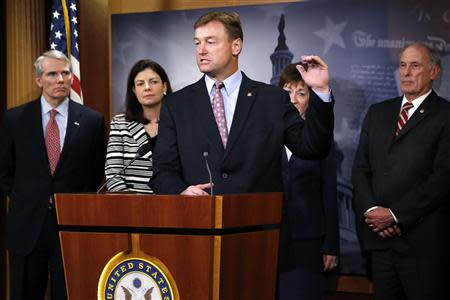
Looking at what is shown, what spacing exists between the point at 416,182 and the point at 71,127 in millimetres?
1965

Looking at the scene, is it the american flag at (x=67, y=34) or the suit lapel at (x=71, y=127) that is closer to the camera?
the suit lapel at (x=71, y=127)

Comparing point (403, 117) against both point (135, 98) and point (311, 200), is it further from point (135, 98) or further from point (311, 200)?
point (135, 98)

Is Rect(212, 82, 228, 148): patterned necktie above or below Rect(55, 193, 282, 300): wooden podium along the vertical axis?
above

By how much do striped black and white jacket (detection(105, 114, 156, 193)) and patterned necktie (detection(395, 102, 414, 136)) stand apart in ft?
4.58

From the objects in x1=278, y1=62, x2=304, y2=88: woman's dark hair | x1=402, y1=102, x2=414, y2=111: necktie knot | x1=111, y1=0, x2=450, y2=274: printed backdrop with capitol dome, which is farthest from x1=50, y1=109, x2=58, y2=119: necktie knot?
x1=402, y1=102, x2=414, y2=111: necktie knot

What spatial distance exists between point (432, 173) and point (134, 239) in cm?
220

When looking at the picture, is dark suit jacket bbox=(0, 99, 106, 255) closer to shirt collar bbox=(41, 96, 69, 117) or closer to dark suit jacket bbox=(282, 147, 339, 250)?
shirt collar bbox=(41, 96, 69, 117)

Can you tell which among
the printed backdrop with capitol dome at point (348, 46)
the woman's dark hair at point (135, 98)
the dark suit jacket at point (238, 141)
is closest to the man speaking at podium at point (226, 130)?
the dark suit jacket at point (238, 141)

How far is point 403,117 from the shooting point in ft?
13.6

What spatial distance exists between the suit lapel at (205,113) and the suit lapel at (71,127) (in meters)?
1.41

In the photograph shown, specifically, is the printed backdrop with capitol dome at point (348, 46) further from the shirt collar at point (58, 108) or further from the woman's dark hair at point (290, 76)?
the shirt collar at point (58, 108)

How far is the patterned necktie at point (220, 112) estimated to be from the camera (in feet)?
9.30

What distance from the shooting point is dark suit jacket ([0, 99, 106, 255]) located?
4.04 metres

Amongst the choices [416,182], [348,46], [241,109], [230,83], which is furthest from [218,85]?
[348,46]
